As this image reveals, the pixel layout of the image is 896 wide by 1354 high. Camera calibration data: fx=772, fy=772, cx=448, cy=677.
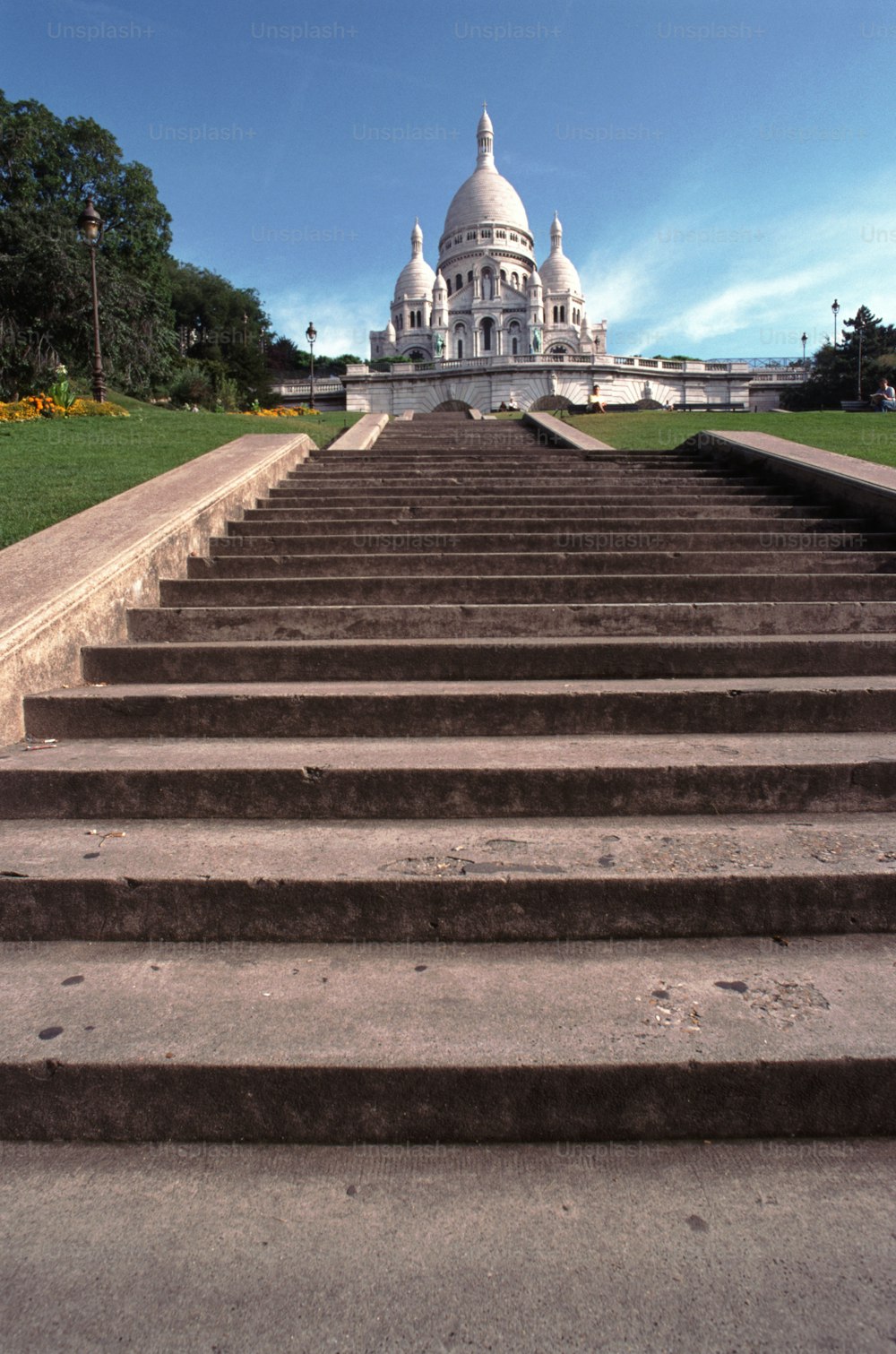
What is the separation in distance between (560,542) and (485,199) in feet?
314

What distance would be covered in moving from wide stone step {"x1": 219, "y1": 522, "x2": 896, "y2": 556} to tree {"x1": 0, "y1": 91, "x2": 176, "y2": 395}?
28309 mm

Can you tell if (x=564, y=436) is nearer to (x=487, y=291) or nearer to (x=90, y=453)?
(x=90, y=453)

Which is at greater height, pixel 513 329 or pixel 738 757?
pixel 513 329

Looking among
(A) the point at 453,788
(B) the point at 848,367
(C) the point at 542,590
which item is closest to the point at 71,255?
(C) the point at 542,590

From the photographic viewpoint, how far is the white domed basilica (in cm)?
8112

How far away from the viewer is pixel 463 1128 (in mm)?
1861

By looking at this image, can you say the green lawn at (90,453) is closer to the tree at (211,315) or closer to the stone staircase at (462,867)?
the stone staircase at (462,867)

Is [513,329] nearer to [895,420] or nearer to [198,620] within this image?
[895,420]

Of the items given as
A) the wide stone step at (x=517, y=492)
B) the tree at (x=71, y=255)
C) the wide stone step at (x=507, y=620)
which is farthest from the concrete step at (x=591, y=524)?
the tree at (x=71, y=255)

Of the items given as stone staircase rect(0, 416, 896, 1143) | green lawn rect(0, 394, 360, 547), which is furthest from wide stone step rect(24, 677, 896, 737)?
green lawn rect(0, 394, 360, 547)

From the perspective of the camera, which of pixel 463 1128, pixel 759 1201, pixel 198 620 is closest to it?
pixel 759 1201

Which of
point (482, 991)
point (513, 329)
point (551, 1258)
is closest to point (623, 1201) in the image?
point (551, 1258)

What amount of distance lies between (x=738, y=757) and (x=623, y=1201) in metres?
1.59

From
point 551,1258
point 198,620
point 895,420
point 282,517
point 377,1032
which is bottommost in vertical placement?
point 551,1258
